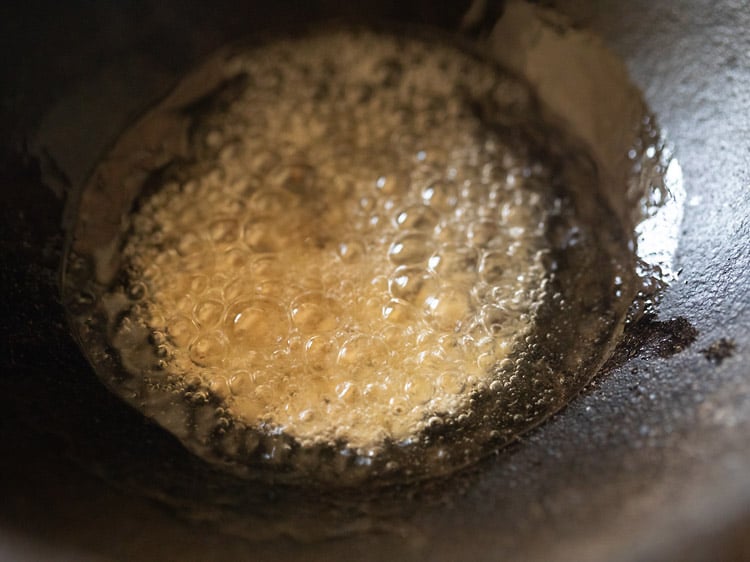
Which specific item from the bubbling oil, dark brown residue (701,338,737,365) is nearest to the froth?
the bubbling oil

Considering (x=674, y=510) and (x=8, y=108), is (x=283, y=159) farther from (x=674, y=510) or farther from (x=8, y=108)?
(x=674, y=510)

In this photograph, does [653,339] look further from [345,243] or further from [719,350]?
[345,243]

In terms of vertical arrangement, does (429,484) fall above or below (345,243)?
below

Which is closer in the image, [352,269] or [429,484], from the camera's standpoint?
[429,484]

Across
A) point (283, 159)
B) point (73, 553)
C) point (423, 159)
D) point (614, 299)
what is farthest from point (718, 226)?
point (73, 553)

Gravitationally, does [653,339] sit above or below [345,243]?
below

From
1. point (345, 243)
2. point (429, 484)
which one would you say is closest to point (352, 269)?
point (345, 243)
